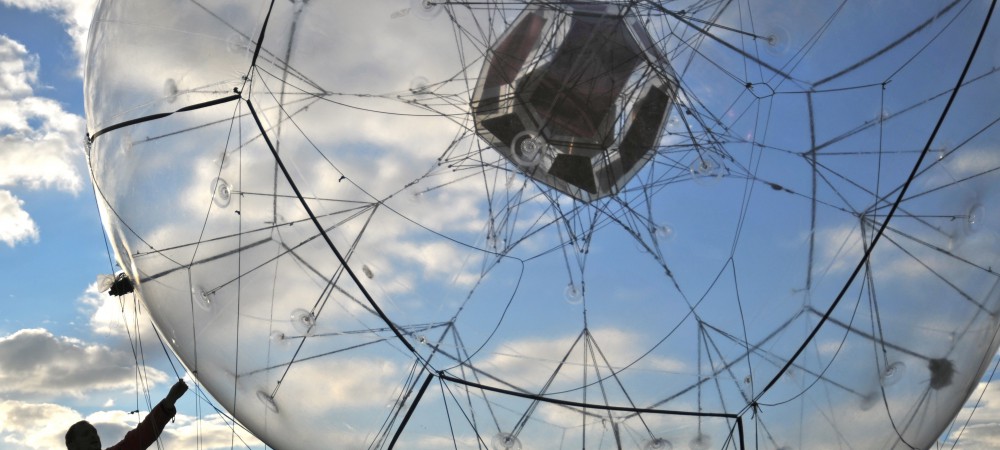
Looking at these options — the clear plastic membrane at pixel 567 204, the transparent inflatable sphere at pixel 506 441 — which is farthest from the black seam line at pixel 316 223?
the transparent inflatable sphere at pixel 506 441

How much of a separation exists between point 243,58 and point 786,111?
263 cm

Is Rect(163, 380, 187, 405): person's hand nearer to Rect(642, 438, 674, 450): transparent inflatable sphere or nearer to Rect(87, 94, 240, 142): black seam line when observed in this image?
Rect(87, 94, 240, 142): black seam line

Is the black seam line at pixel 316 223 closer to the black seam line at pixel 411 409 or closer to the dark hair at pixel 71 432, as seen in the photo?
the black seam line at pixel 411 409

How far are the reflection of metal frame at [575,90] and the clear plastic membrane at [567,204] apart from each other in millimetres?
11

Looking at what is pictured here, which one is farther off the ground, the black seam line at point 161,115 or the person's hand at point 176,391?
the black seam line at point 161,115

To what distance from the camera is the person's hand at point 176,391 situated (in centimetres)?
625

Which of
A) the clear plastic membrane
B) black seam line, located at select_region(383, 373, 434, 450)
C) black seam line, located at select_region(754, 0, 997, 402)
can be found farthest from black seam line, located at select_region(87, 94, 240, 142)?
black seam line, located at select_region(754, 0, 997, 402)

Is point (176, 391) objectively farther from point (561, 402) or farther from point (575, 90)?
point (575, 90)

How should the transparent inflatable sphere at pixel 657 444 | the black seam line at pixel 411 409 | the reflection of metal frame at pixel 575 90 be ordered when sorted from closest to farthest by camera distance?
the reflection of metal frame at pixel 575 90 < the black seam line at pixel 411 409 < the transparent inflatable sphere at pixel 657 444

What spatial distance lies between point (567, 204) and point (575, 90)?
51 cm

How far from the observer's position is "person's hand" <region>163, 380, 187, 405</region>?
20.5ft

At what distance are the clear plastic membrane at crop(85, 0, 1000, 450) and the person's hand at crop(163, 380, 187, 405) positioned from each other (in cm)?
127

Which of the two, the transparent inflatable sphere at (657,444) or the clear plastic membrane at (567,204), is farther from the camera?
the transparent inflatable sphere at (657,444)

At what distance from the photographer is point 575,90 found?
13.4 ft
